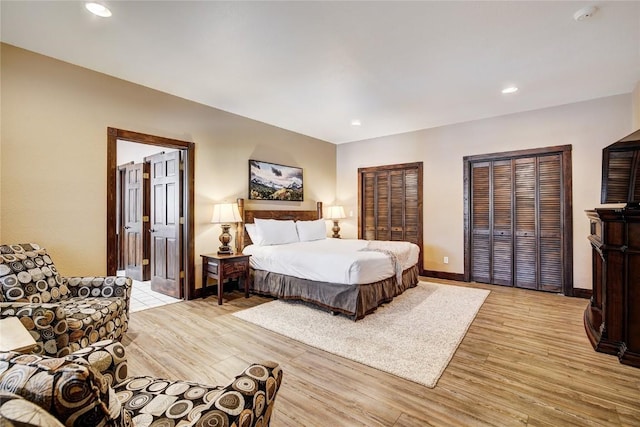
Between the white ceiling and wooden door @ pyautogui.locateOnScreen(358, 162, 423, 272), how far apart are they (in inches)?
70.6

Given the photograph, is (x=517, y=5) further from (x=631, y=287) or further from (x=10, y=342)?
(x=10, y=342)

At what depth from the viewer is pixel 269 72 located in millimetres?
3213

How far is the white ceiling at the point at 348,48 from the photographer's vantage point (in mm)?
2250

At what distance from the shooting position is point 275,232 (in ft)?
15.2

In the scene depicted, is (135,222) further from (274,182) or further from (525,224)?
(525,224)

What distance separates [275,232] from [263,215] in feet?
1.82

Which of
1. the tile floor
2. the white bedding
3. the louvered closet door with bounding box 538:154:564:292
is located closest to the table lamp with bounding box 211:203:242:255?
the white bedding

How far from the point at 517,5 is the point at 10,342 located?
3712 millimetres

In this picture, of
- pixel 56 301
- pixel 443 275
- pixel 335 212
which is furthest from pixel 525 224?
pixel 56 301

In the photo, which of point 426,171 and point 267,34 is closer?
point 267,34

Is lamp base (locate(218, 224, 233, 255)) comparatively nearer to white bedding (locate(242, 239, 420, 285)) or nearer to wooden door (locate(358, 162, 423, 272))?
white bedding (locate(242, 239, 420, 285))

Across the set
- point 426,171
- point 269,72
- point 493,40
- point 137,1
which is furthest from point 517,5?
point 426,171

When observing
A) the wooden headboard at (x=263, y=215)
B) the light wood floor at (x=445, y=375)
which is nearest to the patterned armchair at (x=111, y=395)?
the light wood floor at (x=445, y=375)

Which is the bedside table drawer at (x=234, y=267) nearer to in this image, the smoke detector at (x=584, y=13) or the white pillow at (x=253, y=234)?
the white pillow at (x=253, y=234)
